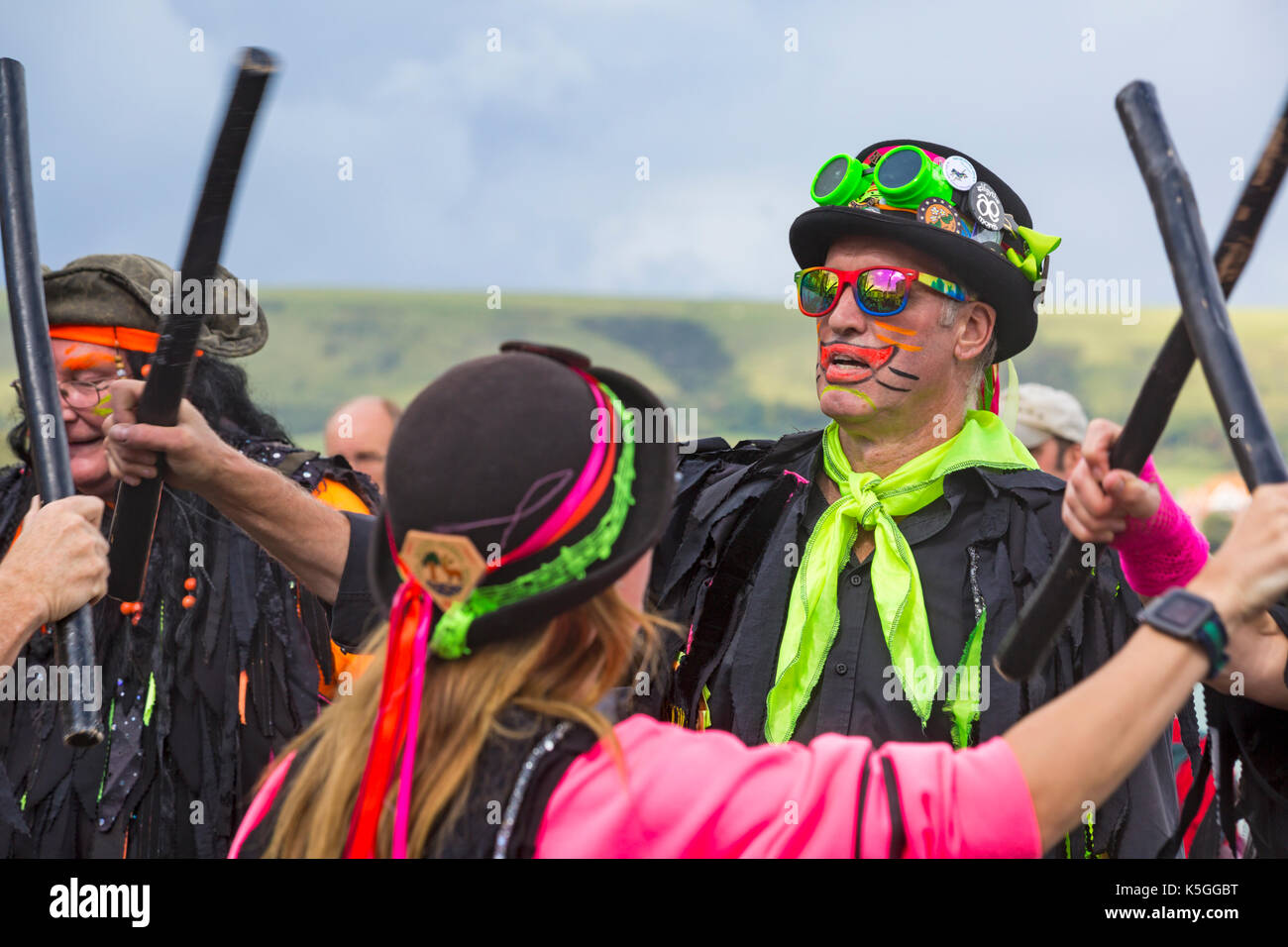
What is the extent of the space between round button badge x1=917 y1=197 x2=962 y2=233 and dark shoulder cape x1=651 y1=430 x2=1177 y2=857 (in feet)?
1.76

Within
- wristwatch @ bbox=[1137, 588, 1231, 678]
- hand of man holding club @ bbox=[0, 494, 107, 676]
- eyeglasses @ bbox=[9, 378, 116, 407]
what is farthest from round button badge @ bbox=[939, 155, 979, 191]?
eyeglasses @ bbox=[9, 378, 116, 407]

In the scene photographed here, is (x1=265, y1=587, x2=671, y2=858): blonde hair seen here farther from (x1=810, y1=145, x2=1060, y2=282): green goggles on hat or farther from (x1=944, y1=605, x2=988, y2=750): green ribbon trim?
(x1=810, y1=145, x2=1060, y2=282): green goggles on hat

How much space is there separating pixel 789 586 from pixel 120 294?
1.86m

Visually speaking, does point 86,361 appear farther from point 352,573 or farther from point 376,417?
point 376,417

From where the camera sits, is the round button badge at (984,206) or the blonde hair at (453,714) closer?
the blonde hair at (453,714)

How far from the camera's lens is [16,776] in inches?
127

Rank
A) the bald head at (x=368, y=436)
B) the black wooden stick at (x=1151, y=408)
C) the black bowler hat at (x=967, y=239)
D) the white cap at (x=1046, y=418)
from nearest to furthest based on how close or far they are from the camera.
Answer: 1. the black wooden stick at (x=1151, y=408)
2. the black bowler hat at (x=967, y=239)
3. the white cap at (x=1046, y=418)
4. the bald head at (x=368, y=436)

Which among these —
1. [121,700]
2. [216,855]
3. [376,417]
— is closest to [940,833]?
[216,855]

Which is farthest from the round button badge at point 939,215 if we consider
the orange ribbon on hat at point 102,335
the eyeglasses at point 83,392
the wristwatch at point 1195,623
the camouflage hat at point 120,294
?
the eyeglasses at point 83,392

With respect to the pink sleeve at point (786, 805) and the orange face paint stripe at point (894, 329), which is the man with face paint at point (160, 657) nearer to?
the orange face paint stripe at point (894, 329)

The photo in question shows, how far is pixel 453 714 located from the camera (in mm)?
1648

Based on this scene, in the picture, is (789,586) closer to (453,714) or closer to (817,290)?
(817,290)

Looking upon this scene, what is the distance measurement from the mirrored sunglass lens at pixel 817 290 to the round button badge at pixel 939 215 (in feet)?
0.76

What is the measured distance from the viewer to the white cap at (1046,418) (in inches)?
229
